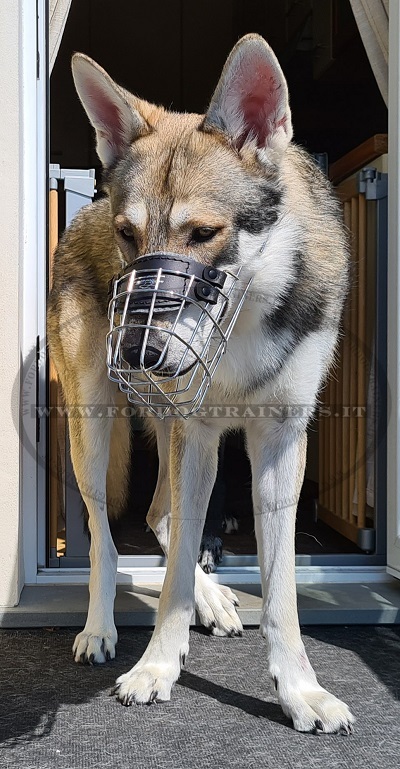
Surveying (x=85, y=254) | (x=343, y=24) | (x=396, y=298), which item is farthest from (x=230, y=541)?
(x=343, y=24)

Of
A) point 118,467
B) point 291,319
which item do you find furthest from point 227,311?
point 118,467

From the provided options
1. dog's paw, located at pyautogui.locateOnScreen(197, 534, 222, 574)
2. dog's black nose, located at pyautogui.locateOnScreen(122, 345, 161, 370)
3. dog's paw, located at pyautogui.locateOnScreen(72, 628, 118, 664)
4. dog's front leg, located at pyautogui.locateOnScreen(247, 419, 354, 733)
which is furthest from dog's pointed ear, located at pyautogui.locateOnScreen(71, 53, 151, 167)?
dog's paw, located at pyautogui.locateOnScreen(197, 534, 222, 574)

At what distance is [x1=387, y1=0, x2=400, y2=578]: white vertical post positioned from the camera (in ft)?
8.15

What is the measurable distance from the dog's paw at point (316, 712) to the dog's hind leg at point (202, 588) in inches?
23.3

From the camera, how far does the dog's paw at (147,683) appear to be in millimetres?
1719

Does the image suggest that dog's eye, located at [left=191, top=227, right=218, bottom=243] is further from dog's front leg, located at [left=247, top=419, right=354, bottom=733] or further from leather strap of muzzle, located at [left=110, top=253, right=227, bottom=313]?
dog's front leg, located at [left=247, top=419, right=354, bottom=733]

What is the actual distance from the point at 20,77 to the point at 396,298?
51.9 inches

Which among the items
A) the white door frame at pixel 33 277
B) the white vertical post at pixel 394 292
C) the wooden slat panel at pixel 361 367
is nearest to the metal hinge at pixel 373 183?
the wooden slat panel at pixel 361 367

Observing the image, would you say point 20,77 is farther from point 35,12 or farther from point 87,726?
point 87,726

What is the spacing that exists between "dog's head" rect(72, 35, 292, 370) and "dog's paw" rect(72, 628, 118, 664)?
959mm

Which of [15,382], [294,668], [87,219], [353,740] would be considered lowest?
[353,740]

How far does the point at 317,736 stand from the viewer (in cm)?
158

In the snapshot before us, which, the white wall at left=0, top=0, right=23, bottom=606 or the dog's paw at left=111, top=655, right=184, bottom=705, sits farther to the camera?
the white wall at left=0, top=0, right=23, bottom=606

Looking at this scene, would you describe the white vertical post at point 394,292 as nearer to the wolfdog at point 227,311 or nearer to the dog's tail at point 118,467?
the wolfdog at point 227,311
